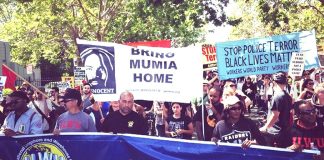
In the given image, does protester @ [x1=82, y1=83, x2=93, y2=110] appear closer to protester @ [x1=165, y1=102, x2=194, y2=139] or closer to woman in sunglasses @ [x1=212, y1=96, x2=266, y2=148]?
protester @ [x1=165, y1=102, x2=194, y2=139]

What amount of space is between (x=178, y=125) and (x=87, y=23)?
72.7ft

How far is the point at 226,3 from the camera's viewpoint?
18031mm

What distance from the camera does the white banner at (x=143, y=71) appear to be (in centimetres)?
626

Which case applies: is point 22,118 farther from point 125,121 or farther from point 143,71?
point 143,71

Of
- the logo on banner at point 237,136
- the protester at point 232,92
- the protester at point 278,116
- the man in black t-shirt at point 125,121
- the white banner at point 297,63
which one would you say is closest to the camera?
the logo on banner at point 237,136

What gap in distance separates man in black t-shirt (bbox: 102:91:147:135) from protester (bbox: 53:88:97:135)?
0.79ft

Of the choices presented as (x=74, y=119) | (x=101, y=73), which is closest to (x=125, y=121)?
(x=74, y=119)

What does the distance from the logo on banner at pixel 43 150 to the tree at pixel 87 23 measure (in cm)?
1252

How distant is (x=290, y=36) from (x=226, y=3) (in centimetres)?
989

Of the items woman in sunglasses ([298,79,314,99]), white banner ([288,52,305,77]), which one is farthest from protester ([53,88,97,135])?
white banner ([288,52,305,77])

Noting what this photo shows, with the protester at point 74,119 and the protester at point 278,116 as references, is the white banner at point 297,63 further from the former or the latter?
the protester at point 74,119

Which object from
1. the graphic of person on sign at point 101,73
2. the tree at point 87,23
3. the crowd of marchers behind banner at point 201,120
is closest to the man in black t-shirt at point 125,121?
the crowd of marchers behind banner at point 201,120

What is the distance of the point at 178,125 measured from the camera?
23.4ft

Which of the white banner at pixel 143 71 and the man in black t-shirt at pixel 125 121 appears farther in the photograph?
the white banner at pixel 143 71
